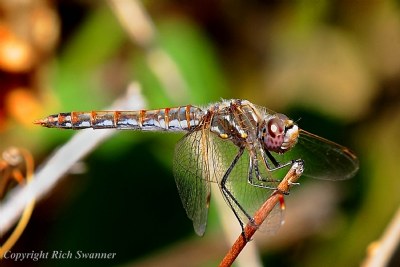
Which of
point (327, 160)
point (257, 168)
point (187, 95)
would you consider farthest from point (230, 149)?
point (187, 95)

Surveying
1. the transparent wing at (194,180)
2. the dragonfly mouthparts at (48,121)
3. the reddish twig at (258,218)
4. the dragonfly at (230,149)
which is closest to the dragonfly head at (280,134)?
the dragonfly at (230,149)

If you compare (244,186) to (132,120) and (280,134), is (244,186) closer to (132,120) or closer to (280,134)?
(280,134)

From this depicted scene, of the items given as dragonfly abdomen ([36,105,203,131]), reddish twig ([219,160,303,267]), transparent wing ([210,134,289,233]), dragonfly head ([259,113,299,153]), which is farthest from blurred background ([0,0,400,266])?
reddish twig ([219,160,303,267])

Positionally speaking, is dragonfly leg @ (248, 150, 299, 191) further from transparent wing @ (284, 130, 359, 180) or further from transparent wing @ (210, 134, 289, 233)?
transparent wing @ (284, 130, 359, 180)

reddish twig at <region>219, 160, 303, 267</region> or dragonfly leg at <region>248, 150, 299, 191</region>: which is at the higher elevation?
dragonfly leg at <region>248, 150, 299, 191</region>

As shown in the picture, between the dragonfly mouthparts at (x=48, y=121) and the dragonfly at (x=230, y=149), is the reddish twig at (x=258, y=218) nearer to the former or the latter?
the dragonfly at (x=230, y=149)

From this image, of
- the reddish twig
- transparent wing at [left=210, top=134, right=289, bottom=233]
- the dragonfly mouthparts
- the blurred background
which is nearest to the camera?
the reddish twig

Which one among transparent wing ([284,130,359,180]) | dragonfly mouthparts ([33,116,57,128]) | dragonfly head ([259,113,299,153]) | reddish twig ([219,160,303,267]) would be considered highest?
dragonfly mouthparts ([33,116,57,128])

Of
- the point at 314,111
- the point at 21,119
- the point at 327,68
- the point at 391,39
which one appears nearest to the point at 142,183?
the point at 21,119

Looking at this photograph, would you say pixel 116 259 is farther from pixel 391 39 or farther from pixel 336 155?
pixel 391 39
